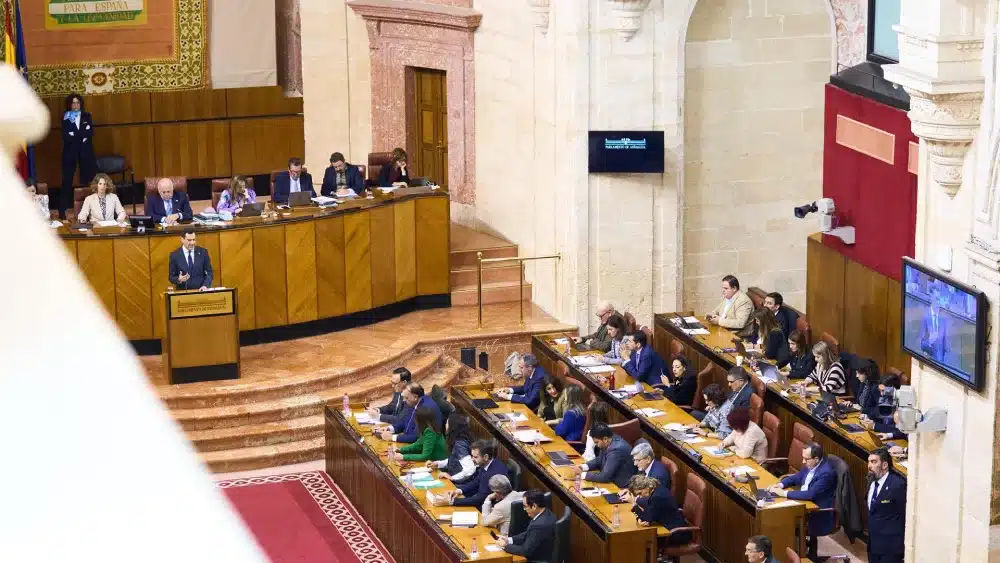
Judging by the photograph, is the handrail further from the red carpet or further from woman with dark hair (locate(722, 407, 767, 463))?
woman with dark hair (locate(722, 407, 767, 463))

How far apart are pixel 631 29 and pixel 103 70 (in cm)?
775

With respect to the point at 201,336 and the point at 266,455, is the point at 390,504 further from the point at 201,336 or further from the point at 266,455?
the point at 201,336

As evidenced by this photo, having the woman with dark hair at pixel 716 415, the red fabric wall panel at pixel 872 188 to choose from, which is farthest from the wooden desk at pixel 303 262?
the woman with dark hair at pixel 716 415

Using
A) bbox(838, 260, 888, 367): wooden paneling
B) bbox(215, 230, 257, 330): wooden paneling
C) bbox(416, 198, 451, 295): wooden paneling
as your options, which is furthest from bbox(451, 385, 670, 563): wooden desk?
bbox(416, 198, 451, 295): wooden paneling

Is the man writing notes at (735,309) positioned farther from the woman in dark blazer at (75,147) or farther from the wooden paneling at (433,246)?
the woman in dark blazer at (75,147)

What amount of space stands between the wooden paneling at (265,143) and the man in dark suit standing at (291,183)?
442 centimetres

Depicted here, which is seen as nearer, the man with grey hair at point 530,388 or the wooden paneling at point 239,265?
the man with grey hair at point 530,388

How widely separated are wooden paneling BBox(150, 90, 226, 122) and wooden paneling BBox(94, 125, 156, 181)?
0.28 metres

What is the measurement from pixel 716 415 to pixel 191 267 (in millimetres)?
5126

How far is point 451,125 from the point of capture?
17.5 metres

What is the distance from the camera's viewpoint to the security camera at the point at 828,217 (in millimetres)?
13758

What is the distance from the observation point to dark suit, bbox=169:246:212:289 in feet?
43.7

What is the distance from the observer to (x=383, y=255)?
50.5 ft

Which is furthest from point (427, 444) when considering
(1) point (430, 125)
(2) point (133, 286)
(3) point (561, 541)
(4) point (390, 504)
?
(1) point (430, 125)
